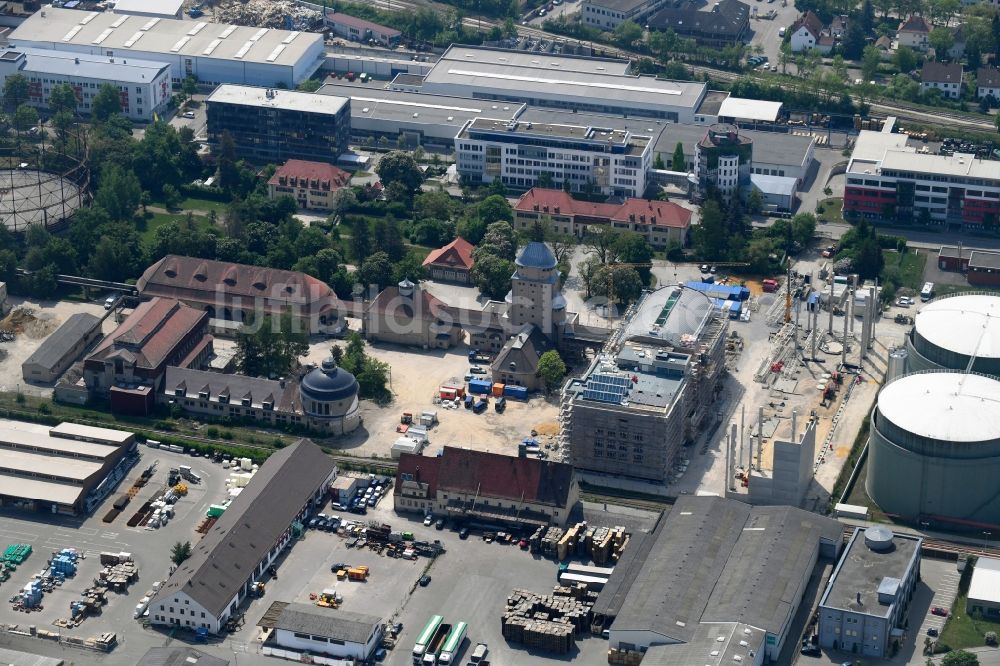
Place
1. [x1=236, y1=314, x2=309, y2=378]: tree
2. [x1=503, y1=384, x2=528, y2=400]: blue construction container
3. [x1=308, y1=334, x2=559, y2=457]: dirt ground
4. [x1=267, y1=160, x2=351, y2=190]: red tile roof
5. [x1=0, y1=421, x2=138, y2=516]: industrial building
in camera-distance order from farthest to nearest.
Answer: [x1=267, y1=160, x2=351, y2=190]: red tile roof < [x1=236, y1=314, x2=309, y2=378]: tree < [x1=503, y1=384, x2=528, y2=400]: blue construction container < [x1=308, y1=334, x2=559, y2=457]: dirt ground < [x1=0, y1=421, x2=138, y2=516]: industrial building

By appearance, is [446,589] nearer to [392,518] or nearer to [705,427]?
[392,518]

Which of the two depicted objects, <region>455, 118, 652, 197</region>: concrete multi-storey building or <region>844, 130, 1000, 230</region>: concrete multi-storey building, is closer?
<region>844, 130, 1000, 230</region>: concrete multi-storey building

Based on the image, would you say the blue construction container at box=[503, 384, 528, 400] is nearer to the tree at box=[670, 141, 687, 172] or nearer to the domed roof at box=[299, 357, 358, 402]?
the domed roof at box=[299, 357, 358, 402]

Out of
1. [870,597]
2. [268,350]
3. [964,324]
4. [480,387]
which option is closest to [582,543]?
[870,597]

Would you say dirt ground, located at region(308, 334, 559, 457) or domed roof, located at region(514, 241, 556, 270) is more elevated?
domed roof, located at region(514, 241, 556, 270)

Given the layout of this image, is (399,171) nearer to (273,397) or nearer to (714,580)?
(273,397)

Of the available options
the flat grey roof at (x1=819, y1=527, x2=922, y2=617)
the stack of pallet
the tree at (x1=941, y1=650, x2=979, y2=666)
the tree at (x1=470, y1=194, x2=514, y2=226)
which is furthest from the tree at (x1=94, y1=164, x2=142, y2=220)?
the tree at (x1=941, y1=650, x2=979, y2=666)
